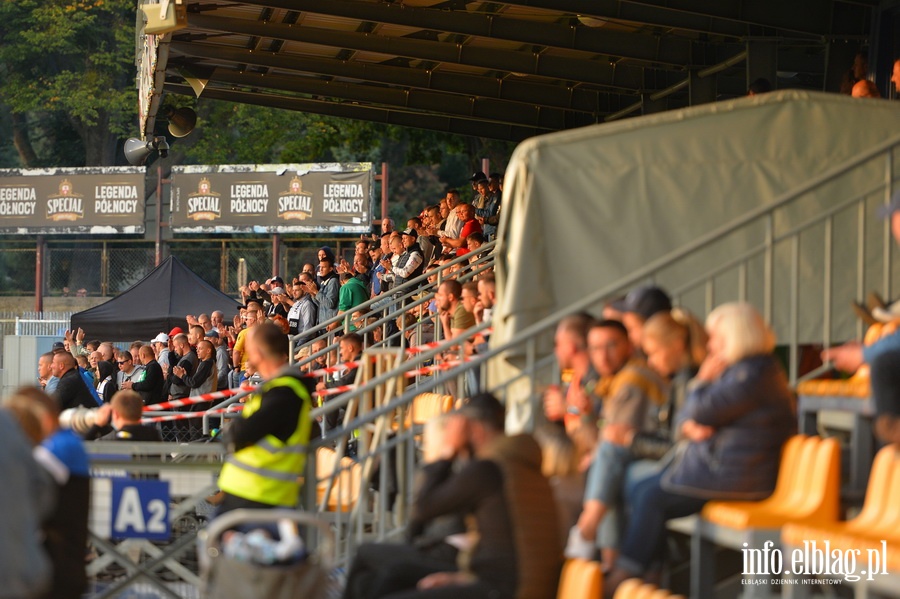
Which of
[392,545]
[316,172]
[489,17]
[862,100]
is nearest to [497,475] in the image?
[392,545]

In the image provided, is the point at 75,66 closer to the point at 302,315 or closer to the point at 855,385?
the point at 302,315

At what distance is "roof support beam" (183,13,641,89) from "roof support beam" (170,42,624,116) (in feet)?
1.94

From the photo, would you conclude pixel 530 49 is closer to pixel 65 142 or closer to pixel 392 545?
pixel 392 545

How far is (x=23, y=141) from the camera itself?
52.1 meters

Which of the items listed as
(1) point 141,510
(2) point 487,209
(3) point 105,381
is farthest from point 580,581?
(3) point 105,381

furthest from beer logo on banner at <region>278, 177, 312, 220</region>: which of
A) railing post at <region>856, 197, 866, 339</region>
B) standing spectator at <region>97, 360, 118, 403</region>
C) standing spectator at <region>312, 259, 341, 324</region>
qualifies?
railing post at <region>856, 197, 866, 339</region>

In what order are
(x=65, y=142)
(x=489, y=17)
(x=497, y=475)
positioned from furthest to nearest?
(x=65, y=142), (x=489, y=17), (x=497, y=475)

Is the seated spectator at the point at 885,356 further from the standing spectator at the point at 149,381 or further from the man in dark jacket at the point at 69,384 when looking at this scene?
the standing spectator at the point at 149,381

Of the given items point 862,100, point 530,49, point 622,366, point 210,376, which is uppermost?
point 530,49

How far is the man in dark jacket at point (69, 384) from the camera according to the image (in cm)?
1504

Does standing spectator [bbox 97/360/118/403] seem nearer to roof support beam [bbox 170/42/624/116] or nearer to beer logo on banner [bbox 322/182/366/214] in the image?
roof support beam [bbox 170/42/624/116]

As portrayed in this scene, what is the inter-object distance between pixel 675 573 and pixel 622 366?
1.20m

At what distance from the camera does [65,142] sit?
5272 cm

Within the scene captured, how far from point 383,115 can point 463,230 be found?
6.14 meters
